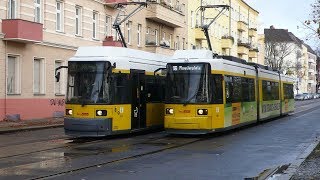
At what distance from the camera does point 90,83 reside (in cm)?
1953

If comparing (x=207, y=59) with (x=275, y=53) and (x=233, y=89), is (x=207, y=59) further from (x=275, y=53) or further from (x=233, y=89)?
(x=275, y=53)

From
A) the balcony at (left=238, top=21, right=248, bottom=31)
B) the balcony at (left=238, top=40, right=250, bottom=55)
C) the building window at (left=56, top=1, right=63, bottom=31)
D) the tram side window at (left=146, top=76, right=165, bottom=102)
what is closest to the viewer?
the tram side window at (left=146, top=76, right=165, bottom=102)

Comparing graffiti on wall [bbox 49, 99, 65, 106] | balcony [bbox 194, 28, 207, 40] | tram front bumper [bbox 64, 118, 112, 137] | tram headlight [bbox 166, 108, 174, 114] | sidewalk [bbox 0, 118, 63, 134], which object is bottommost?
sidewalk [bbox 0, 118, 63, 134]

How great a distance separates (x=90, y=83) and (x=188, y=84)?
3.62m

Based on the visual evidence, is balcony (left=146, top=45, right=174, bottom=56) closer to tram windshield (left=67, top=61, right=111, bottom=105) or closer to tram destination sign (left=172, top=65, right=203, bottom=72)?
tram destination sign (left=172, top=65, right=203, bottom=72)

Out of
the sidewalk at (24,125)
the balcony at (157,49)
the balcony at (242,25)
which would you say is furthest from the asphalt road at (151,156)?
the balcony at (242,25)

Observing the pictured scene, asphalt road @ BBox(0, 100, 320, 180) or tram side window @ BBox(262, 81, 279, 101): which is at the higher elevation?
tram side window @ BBox(262, 81, 279, 101)

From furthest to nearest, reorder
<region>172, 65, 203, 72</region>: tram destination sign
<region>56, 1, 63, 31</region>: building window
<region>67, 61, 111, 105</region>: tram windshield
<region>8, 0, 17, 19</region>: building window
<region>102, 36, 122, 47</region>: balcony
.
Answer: <region>102, 36, 122, 47</region>: balcony
<region>56, 1, 63, 31</region>: building window
<region>8, 0, 17, 19</region>: building window
<region>172, 65, 203, 72</region>: tram destination sign
<region>67, 61, 111, 105</region>: tram windshield

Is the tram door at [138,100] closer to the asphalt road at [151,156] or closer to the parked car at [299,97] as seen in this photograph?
the asphalt road at [151,156]

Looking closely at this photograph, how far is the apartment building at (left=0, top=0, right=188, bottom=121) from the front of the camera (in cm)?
3053

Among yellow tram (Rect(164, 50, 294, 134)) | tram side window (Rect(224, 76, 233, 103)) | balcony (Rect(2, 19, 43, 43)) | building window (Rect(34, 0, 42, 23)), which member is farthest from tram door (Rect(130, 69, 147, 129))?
building window (Rect(34, 0, 42, 23))

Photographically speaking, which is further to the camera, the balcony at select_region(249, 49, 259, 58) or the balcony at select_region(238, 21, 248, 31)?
the balcony at select_region(249, 49, 259, 58)

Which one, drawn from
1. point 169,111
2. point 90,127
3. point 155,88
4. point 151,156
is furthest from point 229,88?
point 151,156

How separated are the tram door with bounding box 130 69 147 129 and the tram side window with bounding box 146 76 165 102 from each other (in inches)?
19.0
